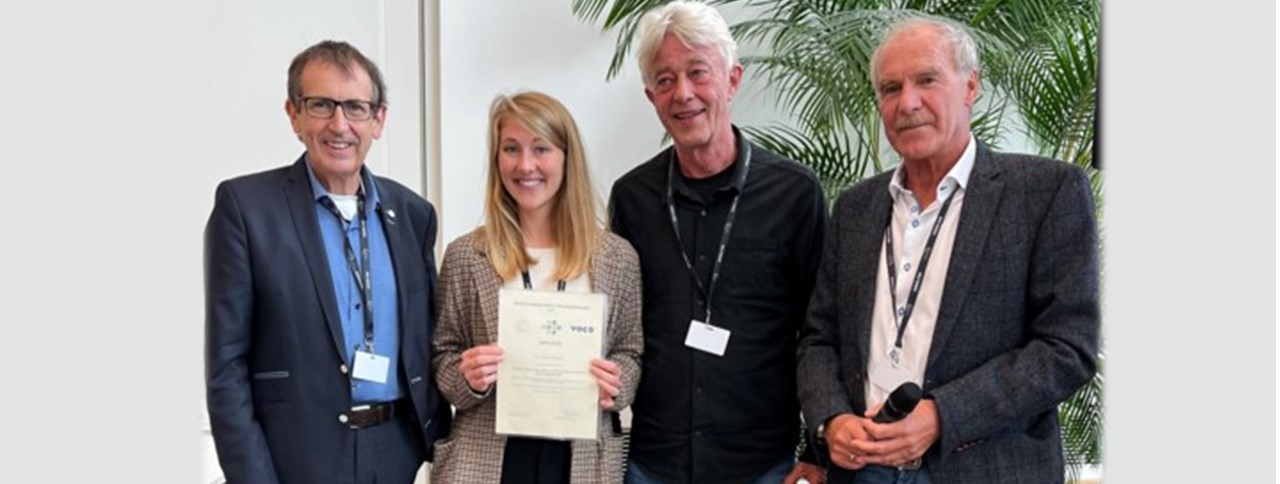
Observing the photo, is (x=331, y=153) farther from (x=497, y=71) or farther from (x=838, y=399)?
(x=497, y=71)

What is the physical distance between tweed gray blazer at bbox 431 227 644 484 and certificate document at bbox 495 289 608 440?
0.06 meters

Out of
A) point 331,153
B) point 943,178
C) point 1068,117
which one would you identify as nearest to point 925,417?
point 943,178

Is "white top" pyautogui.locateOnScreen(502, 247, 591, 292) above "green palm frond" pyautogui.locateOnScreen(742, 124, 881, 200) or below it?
below

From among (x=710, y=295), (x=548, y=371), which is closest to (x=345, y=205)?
(x=548, y=371)

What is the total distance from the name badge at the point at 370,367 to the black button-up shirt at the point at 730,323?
63 centimetres

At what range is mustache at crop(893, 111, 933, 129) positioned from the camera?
1.90 meters

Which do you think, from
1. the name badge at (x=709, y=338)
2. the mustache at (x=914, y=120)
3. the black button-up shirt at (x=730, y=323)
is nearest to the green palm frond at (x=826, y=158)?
the black button-up shirt at (x=730, y=323)

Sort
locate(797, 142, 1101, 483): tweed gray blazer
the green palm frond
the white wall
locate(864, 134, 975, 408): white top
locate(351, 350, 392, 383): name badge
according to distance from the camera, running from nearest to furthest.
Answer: locate(797, 142, 1101, 483): tweed gray blazer, locate(864, 134, 975, 408): white top, locate(351, 350, 392, 383): name badge, the green palm frond, the white wall

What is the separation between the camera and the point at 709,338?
220 cm

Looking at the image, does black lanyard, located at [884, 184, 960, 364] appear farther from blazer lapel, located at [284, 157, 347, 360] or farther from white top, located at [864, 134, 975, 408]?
blazer lapel, located at [284, 157, 347, 360]

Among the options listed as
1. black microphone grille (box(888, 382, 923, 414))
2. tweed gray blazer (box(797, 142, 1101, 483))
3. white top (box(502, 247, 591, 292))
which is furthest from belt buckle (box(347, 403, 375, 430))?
black microphone grille (box(888, 382, 923, 414))

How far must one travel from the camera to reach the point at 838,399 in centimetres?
197

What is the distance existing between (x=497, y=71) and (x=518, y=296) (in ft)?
8.09

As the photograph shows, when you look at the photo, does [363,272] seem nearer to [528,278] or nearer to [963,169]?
[528,278]
